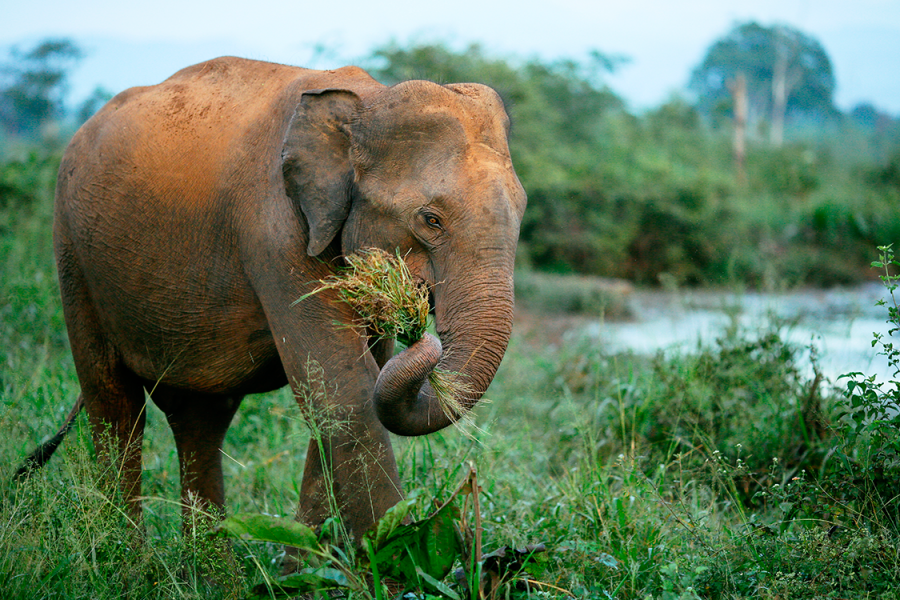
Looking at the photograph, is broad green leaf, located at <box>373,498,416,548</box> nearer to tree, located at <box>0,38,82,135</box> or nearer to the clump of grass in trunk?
the clump of grass in trunk

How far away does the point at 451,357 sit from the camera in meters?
3.00

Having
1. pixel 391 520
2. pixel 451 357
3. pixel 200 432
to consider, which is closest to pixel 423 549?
pixel 391 520

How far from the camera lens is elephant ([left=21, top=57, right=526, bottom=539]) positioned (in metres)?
3.08

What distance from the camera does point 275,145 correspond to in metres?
3.45

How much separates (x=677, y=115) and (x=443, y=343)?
31114 mm

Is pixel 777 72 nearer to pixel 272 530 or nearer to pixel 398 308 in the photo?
pixel 398 308

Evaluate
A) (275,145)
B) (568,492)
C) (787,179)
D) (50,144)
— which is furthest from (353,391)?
(787,179)

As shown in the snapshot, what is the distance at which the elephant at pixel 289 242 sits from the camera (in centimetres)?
308

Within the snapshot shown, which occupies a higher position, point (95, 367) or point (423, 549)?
point (95, 367)

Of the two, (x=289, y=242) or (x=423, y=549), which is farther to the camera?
(x=289, y=242)

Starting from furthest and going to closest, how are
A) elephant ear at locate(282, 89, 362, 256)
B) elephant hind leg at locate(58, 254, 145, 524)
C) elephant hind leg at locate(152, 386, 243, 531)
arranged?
elephant hind leg at locate(152, 386, 243, 531), elephant hind leg at locate(58, 254, 145, 524), elephant ear at locate(282, 89, 362, 256)

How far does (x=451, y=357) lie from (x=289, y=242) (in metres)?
0.82

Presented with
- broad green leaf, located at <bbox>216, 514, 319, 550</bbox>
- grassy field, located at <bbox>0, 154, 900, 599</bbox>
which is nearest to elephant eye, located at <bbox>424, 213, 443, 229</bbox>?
grassy field, located at <bbox>0, 154, 900, 599</bbox>

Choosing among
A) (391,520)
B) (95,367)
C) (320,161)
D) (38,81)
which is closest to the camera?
(391,520)
